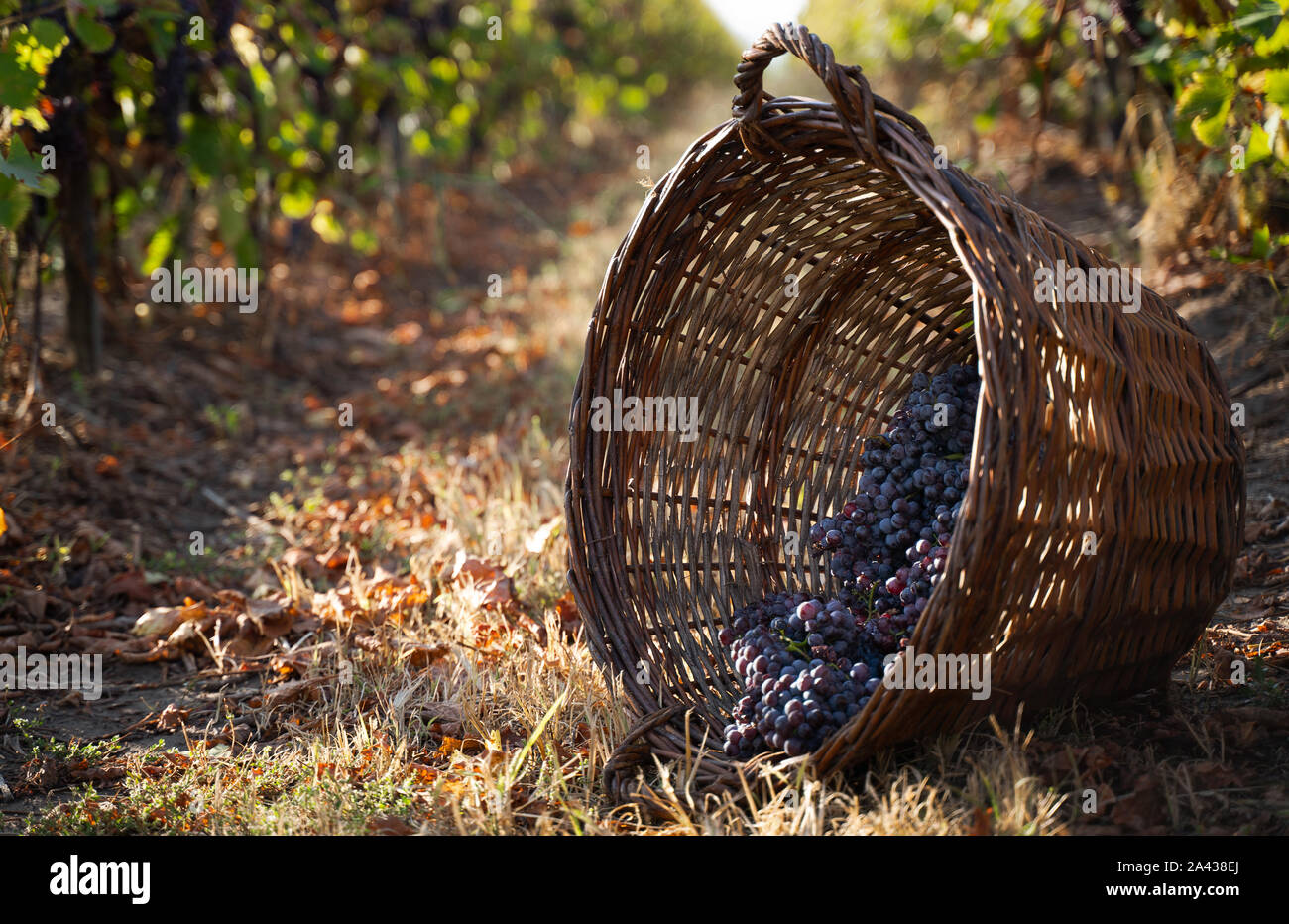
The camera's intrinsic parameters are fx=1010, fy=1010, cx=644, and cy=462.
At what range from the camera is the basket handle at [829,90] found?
5.46ft

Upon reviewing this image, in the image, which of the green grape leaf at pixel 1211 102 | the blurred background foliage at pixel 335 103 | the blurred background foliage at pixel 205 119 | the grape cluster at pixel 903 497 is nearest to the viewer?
the grape cluster at pixel 903 497

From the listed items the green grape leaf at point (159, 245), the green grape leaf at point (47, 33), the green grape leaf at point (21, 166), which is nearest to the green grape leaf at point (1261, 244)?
the green grape leaf at point (21, 166)

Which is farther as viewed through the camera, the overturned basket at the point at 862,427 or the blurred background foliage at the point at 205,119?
the blurred background foliage at the point at 205,119

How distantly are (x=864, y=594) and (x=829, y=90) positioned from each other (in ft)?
3.30

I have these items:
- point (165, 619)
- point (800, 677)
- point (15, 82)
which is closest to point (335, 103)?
point (15, 82)

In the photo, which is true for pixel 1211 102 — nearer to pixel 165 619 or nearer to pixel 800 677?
pixel 800 677

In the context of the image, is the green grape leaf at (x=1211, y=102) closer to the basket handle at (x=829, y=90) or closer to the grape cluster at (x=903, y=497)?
the grape cluster at (x=903, y=497)

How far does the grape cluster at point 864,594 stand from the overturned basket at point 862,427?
0.11 metres

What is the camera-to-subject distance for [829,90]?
1682 millimetres

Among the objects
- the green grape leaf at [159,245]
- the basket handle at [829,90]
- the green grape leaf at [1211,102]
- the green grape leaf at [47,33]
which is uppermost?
the green grape leaf at [47,33]

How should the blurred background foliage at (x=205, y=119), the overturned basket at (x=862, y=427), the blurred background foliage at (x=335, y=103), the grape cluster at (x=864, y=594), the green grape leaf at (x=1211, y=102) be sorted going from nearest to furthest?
the overturned basket at (x=862, y=427)
the grape cluster at (x=864, y=594)
the green grape leaf at (x=1211, y=102)
the blurred background foliage at (x=335, y=103)
the blurred background foliage at (x=205, y=119)

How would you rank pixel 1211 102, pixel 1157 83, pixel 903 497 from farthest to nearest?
pixel 1157 83 < pixel 1211 102 < pixel 903 497

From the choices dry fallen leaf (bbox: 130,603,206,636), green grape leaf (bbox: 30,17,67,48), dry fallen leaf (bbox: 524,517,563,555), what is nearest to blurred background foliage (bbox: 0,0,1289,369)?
green grape leaf (bbox: 30,17,67,48)
